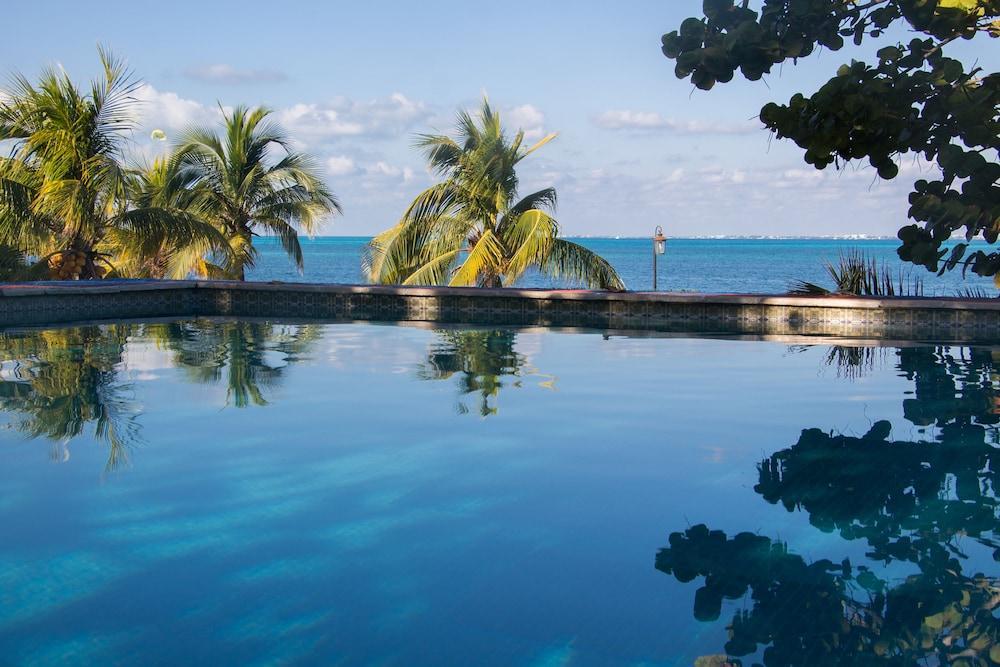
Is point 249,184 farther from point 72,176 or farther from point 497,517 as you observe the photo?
point 497,517

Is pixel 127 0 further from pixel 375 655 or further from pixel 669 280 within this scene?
pixel 669 280

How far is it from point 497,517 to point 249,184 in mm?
15768

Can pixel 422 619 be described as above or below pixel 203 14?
below

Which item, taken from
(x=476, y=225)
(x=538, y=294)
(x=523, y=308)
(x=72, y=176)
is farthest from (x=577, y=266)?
(x=72, y=176)

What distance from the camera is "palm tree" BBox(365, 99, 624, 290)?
58.3ft

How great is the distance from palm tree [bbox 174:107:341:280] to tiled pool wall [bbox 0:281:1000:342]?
111 inches

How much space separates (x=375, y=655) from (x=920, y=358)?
9.21 m

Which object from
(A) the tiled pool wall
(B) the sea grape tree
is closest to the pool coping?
(A) the tiled pool wall

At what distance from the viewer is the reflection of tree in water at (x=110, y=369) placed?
292 inches

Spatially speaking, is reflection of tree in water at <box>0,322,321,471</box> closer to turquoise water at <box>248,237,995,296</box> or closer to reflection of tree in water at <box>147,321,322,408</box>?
reflection of tree in water at <box>147,321,322,408</box>

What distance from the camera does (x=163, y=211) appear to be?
1655 centimetres

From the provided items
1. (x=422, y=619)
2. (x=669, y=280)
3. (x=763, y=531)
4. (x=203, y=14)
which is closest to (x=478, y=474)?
(x=763, y=531)

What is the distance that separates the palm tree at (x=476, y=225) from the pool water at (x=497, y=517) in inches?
311

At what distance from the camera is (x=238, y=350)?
466 inches
